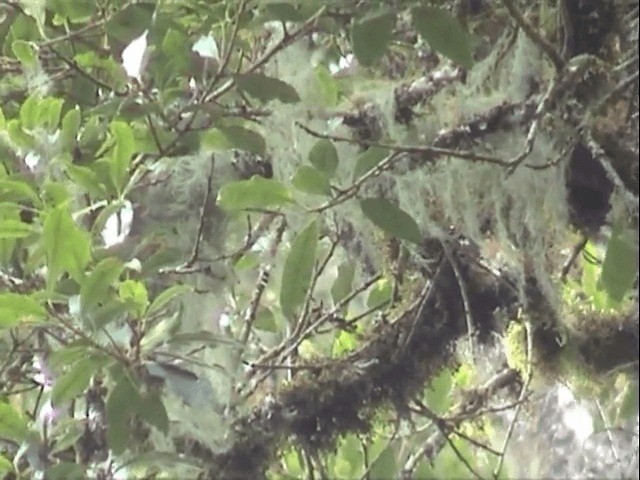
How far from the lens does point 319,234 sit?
1.12m

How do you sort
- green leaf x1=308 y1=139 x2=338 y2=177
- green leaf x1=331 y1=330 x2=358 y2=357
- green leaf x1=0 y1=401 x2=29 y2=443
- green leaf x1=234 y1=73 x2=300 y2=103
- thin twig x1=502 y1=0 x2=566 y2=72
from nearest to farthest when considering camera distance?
thin twig x1=502 y1=0 x2=566 y2=72 → green leaf x1=308 y1=139 x2=338 y2=177 → green leaf x1=234 y1=73 x2=300 y2=103 → green leaf x1=0 y1=401 x2=29 y2=443 → green leaf x1=331 y1=330 x2=358 y2=357

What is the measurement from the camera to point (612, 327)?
1.12 m

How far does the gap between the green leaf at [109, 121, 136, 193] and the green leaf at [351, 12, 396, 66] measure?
0.30 metres

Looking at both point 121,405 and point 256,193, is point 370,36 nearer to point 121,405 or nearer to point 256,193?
point 256,193

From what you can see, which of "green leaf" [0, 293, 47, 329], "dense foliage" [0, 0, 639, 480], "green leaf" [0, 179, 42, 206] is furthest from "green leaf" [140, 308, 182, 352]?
"green leaf" [0, 179, 42, 206]

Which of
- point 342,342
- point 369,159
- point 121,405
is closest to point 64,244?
point 121,405

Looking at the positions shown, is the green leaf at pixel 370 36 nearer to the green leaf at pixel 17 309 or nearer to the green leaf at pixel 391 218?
the green leaf at pixel 391 218

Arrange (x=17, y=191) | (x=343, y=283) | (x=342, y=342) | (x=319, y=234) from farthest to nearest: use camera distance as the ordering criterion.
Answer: (x=342, y=342), (x=343, y=283), (x=17, y=191), (x=319, y=234)

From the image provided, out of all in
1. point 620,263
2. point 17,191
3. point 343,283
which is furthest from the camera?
point 343,283

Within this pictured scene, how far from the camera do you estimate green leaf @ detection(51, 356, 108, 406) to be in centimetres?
107

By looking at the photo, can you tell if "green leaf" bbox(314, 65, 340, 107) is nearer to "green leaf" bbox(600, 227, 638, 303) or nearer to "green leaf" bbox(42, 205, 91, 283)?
"green leaf" bbox(42, 205, 91, 283)

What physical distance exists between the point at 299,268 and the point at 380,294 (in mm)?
279

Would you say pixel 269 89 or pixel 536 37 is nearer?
→ pixel 536 37

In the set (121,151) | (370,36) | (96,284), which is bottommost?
(96,284)
